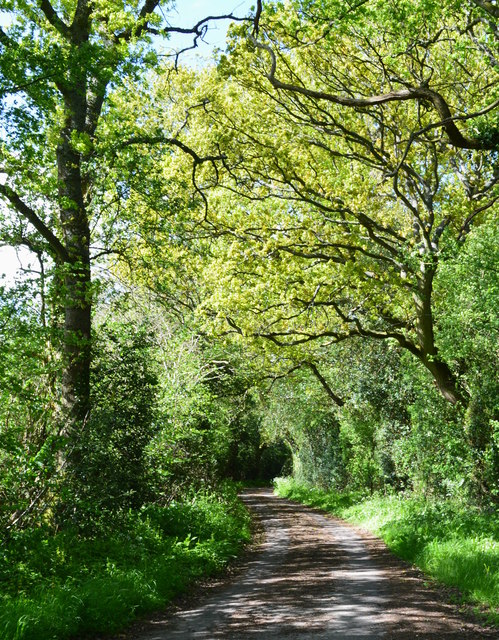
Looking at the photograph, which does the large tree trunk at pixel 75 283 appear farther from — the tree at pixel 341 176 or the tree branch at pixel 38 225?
the tree at pixel 341 176

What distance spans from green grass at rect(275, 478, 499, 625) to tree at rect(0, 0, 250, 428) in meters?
6.72

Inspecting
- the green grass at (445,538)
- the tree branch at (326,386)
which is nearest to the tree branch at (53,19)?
the green grass at (445,538)

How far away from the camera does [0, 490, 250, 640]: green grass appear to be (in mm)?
6535

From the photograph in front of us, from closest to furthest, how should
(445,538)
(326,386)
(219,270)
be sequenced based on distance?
(445,538) → (219,270) → (326,386)

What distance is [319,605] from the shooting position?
335 inches

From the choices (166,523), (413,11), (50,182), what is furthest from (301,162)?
Result: (166,523)

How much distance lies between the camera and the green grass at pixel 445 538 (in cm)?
870

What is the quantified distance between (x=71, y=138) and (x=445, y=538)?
10.5 m

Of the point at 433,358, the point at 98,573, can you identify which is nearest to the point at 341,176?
the point at 433,358

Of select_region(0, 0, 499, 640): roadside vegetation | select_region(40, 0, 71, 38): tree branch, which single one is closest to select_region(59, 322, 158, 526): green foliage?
select_region(0, 0, 499, 640): roadside vegetation

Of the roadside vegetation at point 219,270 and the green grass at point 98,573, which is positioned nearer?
the green grass at point 98,573

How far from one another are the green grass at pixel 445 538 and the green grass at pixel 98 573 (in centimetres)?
404

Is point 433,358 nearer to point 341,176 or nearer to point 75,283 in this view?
point 341,176

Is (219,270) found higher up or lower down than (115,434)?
higher up
